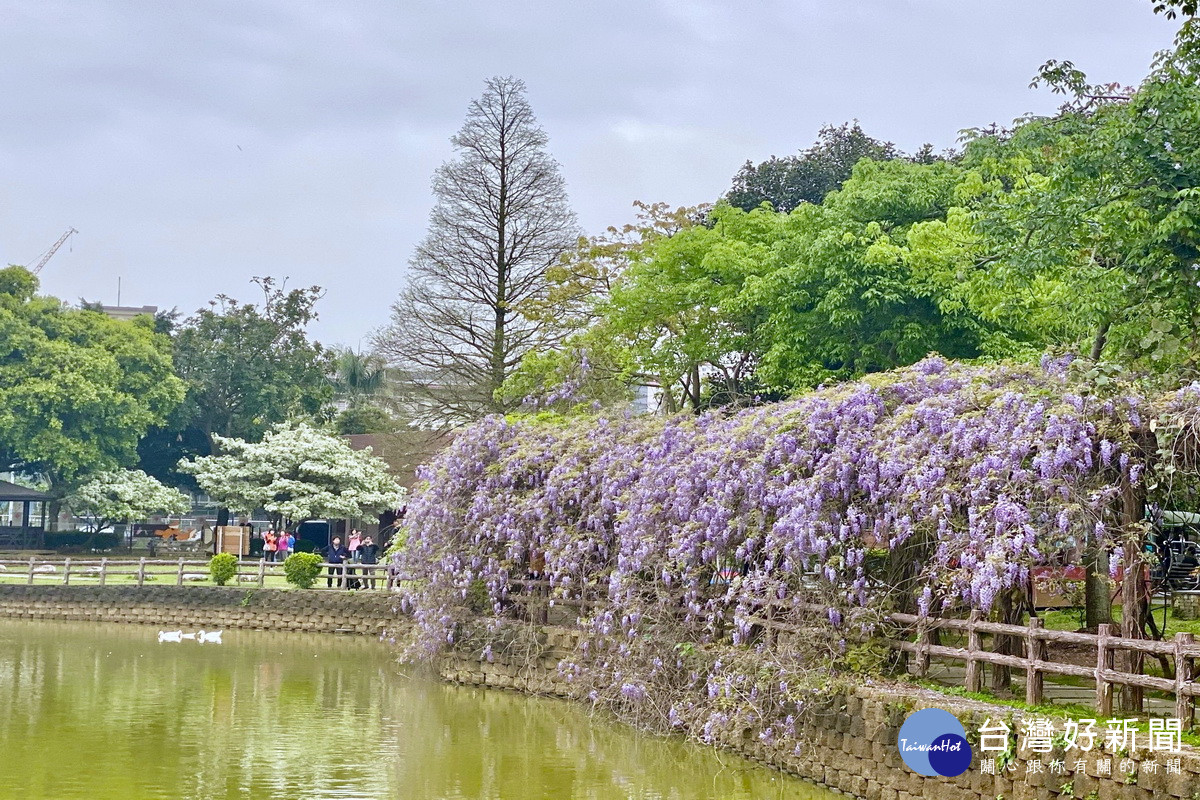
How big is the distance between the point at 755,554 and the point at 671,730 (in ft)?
7.14

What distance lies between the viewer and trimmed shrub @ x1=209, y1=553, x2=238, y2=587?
29641mm

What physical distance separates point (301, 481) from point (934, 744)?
88.6 feet

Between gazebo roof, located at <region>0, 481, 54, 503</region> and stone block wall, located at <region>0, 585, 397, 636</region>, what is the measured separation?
11.8 meters

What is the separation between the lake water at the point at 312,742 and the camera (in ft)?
39.8

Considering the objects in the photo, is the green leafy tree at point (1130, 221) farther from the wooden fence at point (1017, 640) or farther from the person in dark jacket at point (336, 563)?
the person in dark jacket at point (336, 563)

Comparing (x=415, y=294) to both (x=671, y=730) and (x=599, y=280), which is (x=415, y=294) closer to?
(x=599, y=280)

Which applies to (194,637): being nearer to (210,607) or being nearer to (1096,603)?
(210,607)

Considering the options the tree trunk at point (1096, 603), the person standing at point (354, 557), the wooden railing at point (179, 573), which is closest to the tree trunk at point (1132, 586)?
the tree trunk at point (1096, 603)

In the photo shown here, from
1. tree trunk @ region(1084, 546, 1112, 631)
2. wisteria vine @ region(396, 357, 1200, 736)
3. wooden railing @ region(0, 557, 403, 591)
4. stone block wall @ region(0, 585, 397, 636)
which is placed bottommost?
stone block wall @ region(0, 585, 397, 636)

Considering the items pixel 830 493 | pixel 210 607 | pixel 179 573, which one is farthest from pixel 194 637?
pixel 830 493

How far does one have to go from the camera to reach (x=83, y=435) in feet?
133

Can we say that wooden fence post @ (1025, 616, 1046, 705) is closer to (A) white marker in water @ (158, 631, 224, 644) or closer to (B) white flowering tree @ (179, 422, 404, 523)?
(A) white marker in water @ (158, 631, 224, 644)

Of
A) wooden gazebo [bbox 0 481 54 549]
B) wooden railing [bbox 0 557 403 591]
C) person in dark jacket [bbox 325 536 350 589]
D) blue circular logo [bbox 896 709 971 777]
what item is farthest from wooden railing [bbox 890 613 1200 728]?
wooden gazebo [bbox 0 481 54 549]

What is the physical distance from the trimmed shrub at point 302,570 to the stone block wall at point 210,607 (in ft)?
1.80
